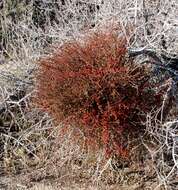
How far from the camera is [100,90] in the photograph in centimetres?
705

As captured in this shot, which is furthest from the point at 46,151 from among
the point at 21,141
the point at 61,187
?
the point at 61,187

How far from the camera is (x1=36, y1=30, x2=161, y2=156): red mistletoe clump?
7.05 m

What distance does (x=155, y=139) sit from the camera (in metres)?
7.61

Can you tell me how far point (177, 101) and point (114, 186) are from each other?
1.32 m

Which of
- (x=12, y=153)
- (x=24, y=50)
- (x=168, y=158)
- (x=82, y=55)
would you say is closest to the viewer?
(x=82, y=55)

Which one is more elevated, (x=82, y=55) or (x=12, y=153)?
(x=82, y=55)

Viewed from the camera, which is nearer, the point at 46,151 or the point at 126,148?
the point at 126,148

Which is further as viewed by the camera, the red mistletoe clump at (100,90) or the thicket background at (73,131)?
the thicket background at (73,131)

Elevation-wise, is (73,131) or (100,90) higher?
(100,90)

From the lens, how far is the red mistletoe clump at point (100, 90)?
7.05 m

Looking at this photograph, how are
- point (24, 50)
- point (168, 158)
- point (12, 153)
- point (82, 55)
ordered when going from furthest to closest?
point (24, 50) < point (12, 153) < point (168, 158) < point (82, 55)

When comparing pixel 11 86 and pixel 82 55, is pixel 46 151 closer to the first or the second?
pixel 11 86

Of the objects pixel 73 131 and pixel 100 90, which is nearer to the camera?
pixel 100 90

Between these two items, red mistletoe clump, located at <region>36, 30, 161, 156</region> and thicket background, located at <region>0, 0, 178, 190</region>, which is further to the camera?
thicket background, located at <region>0, 0, 178, 190</region>
